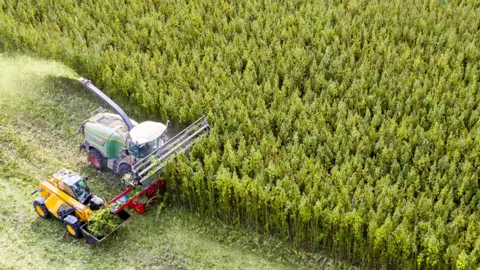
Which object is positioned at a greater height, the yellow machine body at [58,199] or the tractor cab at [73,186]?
the tractor cab at [73,186]

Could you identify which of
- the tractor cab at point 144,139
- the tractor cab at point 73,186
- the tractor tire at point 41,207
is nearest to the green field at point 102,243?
the tractor tire at point 41,207

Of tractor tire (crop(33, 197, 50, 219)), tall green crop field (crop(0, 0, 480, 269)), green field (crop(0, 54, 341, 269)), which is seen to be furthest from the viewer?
tractor tire (crop(33, 197, 50, 219))

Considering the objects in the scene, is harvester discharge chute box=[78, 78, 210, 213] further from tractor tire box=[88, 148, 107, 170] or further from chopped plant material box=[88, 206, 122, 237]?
chopped plant material box=[88, 206, 122, 237]

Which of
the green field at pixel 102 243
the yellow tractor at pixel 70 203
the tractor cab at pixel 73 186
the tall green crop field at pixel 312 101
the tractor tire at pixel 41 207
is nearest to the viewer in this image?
the tall green crop field at pixel 312 101

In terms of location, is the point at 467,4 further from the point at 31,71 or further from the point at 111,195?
the point at 31,71

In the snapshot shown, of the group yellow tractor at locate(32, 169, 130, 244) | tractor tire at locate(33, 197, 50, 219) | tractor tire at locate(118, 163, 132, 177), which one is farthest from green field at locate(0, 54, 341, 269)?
tractor tire at locate(118, 163, 132, 177)

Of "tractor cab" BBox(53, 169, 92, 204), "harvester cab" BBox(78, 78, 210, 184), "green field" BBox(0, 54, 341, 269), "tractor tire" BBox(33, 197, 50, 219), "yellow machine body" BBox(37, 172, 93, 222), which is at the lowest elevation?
"green field" BBox(0, 54, 341, 269)

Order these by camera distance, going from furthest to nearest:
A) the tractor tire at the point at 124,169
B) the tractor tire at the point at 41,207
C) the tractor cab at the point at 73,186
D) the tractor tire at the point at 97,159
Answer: the tractor tire at the point at 97,159
the tractor tire at the point at 124,169
the tractor tire at the point at 41,207
the tractor cab at the point at 73,186

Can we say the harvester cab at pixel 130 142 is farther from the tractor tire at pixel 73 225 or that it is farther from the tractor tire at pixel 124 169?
the tractor tire at pixel 73 225

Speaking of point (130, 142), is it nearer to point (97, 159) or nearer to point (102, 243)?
point (97, 159)
